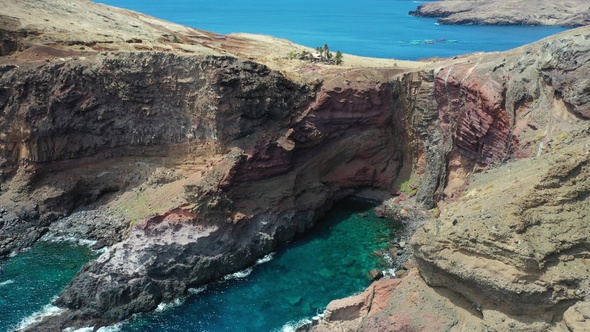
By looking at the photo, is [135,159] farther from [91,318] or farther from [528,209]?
[528,209]

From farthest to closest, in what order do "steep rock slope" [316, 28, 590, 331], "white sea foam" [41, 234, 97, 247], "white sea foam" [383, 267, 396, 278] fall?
"white sea foam" [41, 234, 97, 247] < "white sea foam" [383, 267, 396, 278] < "steep rock slope" [316, 28, 590, 331]

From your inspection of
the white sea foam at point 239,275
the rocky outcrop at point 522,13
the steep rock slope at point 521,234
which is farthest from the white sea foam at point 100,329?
the rocky outcrop at point 522,13

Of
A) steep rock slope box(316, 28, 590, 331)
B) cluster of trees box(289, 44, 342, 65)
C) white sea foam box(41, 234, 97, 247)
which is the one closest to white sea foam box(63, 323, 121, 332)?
white sea foam box(41, 234, 97, 247)

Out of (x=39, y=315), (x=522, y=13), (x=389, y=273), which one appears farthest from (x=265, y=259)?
(x=522, y=13)

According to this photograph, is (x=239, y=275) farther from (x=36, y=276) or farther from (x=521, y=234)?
A: (x=521, y=234)

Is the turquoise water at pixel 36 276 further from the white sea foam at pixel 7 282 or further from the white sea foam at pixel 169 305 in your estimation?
the white sea foam at pixel 169 305

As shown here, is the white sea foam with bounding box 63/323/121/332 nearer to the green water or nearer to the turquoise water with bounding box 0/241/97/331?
the green water
